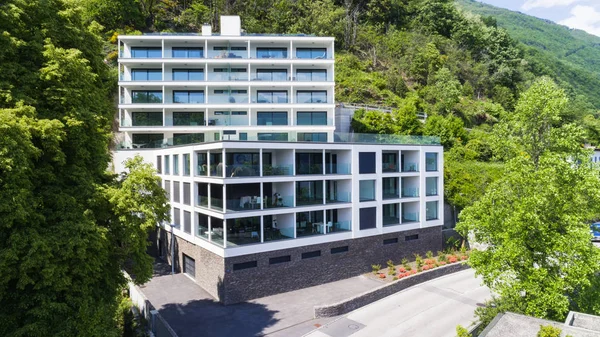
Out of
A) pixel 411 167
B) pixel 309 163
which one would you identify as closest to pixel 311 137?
pixel 309 163

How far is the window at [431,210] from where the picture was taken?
1141 inches

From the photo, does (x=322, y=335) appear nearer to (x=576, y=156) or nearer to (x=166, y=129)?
(x=576, y=156)

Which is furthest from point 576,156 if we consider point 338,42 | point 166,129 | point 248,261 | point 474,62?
point 474,62

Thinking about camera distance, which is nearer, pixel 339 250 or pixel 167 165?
pixel 339 250

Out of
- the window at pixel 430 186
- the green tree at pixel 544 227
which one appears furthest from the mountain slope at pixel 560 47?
the green tree at pixel 544 227

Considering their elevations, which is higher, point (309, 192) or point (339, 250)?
point (309, 192)

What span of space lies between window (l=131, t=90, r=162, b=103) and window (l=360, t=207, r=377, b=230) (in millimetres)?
21173

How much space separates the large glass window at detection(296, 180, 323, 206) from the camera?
2356cm

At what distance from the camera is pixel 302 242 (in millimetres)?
22219

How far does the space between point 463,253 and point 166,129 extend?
86.6 feet

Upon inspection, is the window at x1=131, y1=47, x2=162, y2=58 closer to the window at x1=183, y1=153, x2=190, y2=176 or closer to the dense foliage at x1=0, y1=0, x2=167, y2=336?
the window at x1=183, y1=153, x2=190, y2=176

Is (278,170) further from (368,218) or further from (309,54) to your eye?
(309,54)

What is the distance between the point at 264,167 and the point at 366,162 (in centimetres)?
763

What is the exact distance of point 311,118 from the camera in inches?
1401
